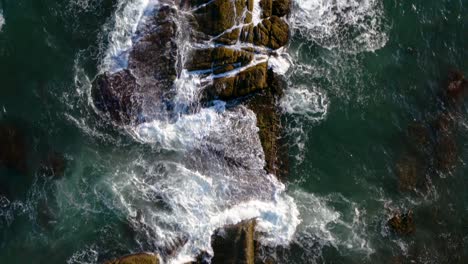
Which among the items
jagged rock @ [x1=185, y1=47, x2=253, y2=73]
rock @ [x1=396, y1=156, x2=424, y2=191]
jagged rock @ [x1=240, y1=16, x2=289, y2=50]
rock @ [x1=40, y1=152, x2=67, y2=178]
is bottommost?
rock @ [x1=40, y1=152, x2=67, y2=178]

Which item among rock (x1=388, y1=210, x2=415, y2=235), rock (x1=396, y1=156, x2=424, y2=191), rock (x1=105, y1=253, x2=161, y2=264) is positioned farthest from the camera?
rock (x1=396, y1=156, x2=424, y2=191)

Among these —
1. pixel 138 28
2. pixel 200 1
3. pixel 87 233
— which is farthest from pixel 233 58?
pixel 87 233

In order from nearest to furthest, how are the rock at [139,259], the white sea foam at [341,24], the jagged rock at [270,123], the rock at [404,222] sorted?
1. the rock at [139,259]
2. the jagged rock at [270,123]
3. the rock at [404,222]
4. the white sea foam at [341,24]

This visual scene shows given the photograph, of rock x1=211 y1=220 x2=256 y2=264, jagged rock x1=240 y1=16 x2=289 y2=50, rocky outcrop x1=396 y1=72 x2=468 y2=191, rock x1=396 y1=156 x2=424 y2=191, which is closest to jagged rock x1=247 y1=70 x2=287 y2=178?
jagged rock x1=240 y1=16 x2=289 y2=50

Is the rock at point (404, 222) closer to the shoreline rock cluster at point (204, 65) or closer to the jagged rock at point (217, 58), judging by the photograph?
the shoreline rock cluster at point (204, 65)

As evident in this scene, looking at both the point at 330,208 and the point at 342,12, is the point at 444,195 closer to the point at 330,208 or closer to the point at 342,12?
the point at 330,208

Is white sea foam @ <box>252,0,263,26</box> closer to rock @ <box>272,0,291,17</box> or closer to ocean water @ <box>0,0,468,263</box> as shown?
rock @ <box>272,0,291,17</box>

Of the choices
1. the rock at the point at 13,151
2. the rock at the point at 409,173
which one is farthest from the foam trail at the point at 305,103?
the rock at the point at 13,151
